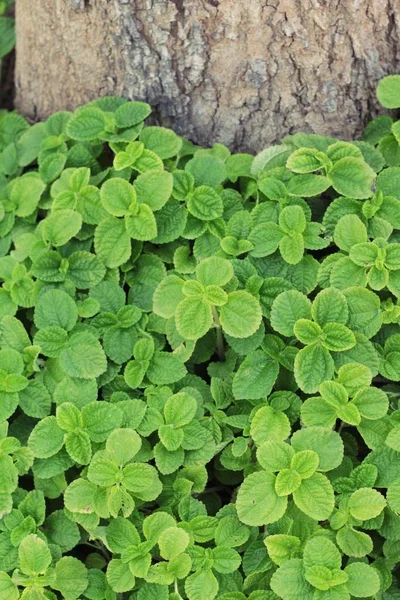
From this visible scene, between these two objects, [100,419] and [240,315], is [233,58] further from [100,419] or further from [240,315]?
[100,419]

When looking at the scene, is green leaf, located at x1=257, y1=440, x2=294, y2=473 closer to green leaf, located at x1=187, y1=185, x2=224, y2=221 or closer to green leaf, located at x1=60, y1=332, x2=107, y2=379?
green leaf, located at x1=60, y1=332, x2=107, y2=379

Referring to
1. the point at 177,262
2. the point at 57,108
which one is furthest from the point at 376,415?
the point at 57,108

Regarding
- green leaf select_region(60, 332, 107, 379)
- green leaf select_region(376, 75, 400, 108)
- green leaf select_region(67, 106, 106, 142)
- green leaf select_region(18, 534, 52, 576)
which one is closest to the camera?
green leaf select_region(18, 534, 52, 576)

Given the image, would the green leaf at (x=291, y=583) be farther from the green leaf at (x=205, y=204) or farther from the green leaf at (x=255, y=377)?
the green leaf at (x=205, y=204)

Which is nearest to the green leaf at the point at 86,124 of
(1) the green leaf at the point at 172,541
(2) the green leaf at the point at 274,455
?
(2) the green leaf at the point at 274,455

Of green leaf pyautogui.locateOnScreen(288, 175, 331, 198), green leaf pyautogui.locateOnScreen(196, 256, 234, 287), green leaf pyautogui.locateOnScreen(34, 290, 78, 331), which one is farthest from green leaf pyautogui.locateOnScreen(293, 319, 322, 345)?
green leaf pyautogui.locateOnScreen(34, 290, 78, 331)

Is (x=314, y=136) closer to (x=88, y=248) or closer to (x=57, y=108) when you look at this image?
(x=88, y=248)
